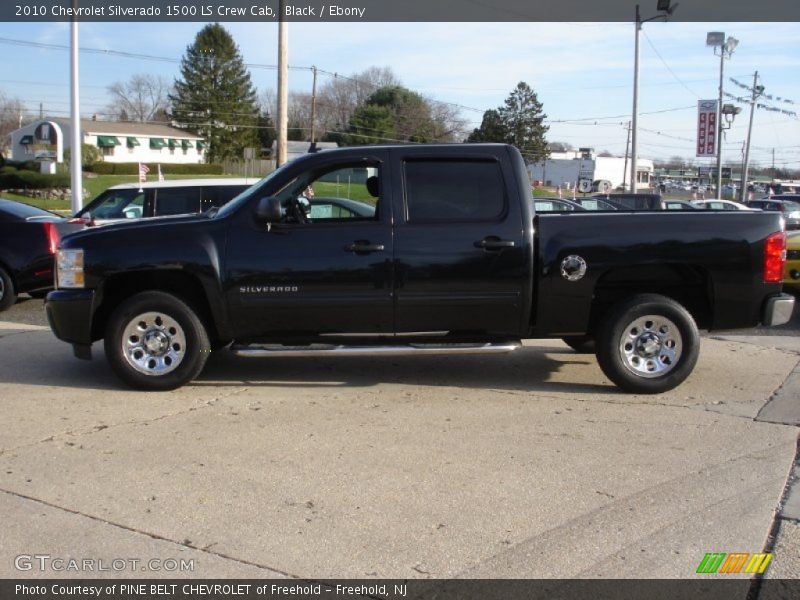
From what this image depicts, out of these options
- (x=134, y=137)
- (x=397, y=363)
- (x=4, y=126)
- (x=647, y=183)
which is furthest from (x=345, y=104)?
(x=397, y=363)

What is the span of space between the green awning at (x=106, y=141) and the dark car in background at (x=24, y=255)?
78556mm

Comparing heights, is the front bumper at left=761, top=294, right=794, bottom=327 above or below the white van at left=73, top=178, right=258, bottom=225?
below

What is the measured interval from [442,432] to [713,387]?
280 cm

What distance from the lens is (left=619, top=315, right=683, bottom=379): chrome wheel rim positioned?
6.80 metres

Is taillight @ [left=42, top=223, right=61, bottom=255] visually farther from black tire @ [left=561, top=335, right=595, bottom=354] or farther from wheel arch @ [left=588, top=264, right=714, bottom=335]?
wheel arch @ [left=588, top=264, right=714, bottom=335]

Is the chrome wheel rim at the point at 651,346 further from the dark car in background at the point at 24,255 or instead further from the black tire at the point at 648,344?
the dark car in background at the point at 24,255

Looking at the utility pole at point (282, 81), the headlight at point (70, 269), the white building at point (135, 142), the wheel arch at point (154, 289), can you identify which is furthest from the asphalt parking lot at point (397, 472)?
the white building at point (135, 142)

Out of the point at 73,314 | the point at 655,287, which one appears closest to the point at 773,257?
the point at 655,287

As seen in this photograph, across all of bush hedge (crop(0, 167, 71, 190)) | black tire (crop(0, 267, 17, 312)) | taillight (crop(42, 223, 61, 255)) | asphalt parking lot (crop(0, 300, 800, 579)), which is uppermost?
bush hedge (crop(0, 167, 71, 190))

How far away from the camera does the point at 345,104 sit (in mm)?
80000

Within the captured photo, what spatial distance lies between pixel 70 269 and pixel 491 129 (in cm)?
6156

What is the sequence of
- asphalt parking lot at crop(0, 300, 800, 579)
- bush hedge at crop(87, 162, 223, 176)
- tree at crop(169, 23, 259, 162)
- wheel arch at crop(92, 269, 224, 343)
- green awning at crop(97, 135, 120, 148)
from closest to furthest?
asphalt parking lot at crop(0, 300, 800, 579) → wheel arch at crop(92, 269, 224, 343) → bush hedge at crop(87, 162, 223, 176) → tree at crop(169, 23, 259, 162) → green awning at crop(97, 135, 120, 148)

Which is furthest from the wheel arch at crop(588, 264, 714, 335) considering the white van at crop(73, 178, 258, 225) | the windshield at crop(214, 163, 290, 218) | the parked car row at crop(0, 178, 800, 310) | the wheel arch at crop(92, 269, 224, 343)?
the white van at crop(73, 178, 258, 225)

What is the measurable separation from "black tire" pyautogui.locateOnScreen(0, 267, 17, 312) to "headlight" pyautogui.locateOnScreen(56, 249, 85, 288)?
5.08 metres
